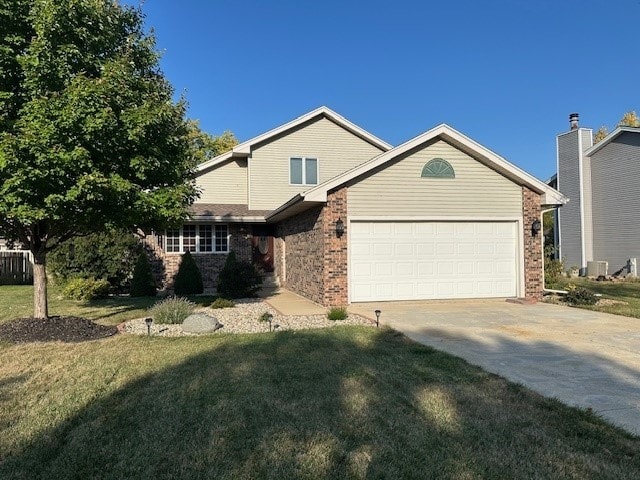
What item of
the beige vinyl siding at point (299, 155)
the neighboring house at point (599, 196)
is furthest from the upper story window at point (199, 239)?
the neighboring house at point (599, 196)

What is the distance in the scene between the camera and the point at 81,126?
6938mm

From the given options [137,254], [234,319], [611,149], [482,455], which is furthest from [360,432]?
[611,149]

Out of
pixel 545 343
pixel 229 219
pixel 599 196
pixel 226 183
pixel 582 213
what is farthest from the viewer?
pixel 582 213

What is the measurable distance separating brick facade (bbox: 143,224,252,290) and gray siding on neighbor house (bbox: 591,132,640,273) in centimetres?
1664

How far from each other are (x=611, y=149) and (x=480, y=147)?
533 inches

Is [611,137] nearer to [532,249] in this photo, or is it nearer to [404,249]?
[532,249]

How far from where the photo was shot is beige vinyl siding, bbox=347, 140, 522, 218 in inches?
476

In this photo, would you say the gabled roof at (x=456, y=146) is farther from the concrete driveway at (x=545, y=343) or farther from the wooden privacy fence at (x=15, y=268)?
the wooden privacy fence at (x=15, y=268)

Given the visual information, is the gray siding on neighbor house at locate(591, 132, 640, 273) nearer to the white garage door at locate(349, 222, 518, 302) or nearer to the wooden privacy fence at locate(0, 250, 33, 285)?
the white garage door at locate(349, 222, 518, 302)

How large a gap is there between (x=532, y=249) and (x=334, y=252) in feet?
18.0

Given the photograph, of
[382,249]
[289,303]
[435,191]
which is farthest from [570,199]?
[289,303]

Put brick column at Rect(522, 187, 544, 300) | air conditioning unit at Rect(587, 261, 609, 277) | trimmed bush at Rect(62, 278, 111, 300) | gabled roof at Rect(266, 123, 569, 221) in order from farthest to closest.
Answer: air conditioning unit at Rect(587, 261, 609, 277) → trimmed bush at Rect(62, 278, 111, 300) → brick column at Rect(522, 187, 544, 300) → gabled roof at Rect(266, 123, 569, 221)

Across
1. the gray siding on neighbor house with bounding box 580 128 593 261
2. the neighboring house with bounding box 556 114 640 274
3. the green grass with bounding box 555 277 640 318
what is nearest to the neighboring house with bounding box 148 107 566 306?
the green grass with bounding box 555 277 640 318

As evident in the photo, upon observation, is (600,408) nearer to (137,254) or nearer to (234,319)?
(234,319)
